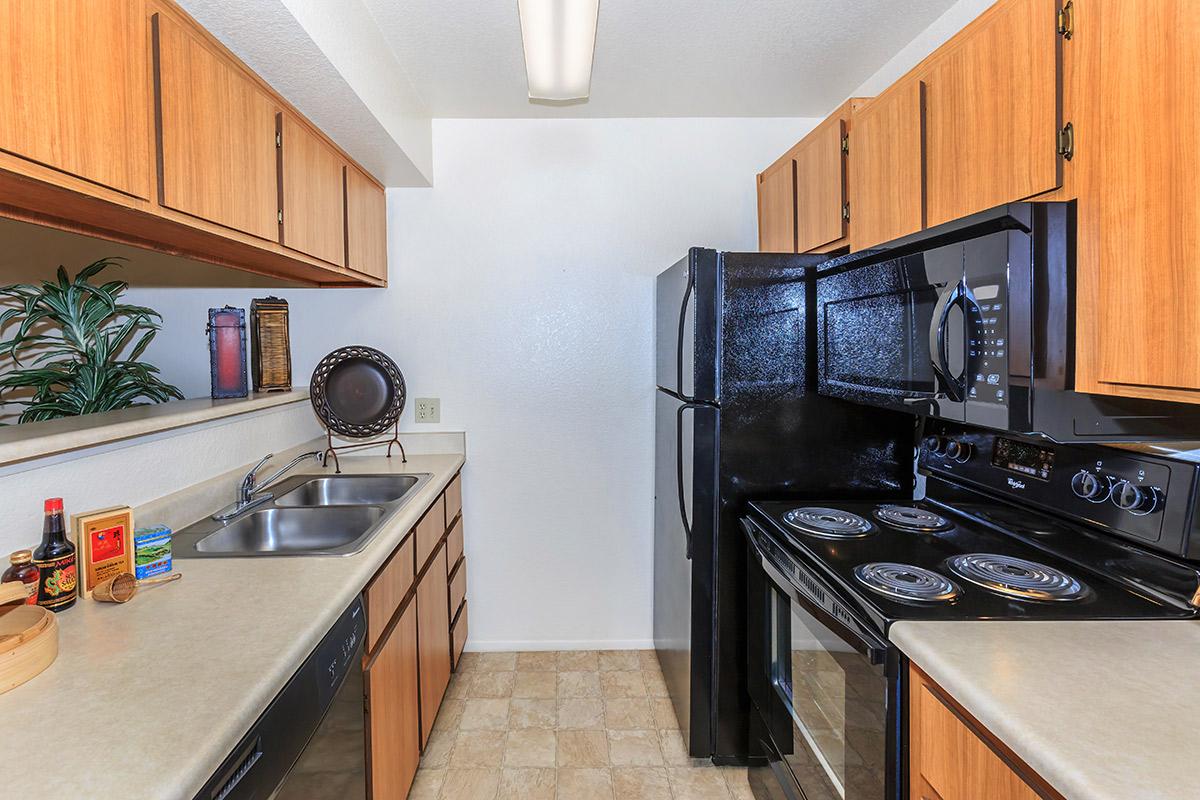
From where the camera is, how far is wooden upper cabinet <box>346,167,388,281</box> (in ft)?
7.66

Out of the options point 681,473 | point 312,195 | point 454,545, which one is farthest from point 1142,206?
point 454,545

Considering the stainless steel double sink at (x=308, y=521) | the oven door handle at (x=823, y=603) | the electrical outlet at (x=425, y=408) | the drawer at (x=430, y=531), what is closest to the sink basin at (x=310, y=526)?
the stainless steel double sink at (x=308, y=521)

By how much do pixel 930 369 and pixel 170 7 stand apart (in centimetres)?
178

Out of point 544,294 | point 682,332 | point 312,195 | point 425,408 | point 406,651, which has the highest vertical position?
point 312,195

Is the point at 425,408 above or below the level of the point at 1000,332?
below

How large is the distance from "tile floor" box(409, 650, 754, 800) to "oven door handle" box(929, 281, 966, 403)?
1451mm

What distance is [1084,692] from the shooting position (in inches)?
34.8

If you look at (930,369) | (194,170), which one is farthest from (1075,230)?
(194,170)

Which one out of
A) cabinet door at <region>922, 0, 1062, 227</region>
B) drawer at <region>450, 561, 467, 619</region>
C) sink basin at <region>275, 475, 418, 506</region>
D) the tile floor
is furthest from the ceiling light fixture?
the tile floor

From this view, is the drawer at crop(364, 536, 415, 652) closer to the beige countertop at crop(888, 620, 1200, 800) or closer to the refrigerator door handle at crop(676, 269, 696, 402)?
the refrigerator door handle at crop(676, 269, 696, 402)

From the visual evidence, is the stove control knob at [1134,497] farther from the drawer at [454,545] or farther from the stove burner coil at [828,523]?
the drawer at [454,545]

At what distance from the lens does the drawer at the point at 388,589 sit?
4.78 ft

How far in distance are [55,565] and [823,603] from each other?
60.1 inches

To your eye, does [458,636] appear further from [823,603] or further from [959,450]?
[959,450]
